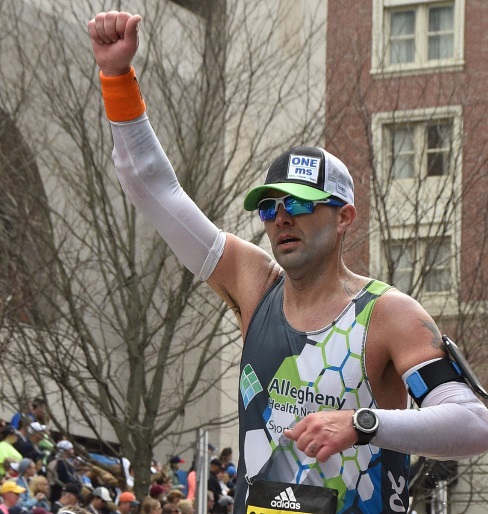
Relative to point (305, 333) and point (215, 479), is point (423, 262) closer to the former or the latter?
point (215, 479)

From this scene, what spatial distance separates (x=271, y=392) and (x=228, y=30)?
13.4 m

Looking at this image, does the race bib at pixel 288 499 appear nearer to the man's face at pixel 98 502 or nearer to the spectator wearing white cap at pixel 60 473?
the man's face at pixel 98 502

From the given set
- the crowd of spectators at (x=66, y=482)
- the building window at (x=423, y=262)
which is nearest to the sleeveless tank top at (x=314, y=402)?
the crowd of spectators at (x=66, y=482)

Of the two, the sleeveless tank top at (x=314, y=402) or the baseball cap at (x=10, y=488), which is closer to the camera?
the sleeveless tank top at (x=314, y=402)

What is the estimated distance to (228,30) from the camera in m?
17.5

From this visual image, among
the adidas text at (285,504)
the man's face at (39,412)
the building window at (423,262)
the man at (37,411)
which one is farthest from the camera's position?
the building window at (423,262)

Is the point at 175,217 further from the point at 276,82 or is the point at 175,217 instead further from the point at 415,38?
the point at 415,38

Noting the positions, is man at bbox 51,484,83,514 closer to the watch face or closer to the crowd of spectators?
the crowd of spectators

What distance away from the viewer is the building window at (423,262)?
17.6 m

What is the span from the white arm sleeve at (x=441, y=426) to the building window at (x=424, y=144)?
1415 centimetres

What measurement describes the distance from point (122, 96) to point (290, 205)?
0.70m

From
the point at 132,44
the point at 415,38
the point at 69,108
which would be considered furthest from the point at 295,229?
the point at 415,38

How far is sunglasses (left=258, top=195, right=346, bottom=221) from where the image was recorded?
4562 millimetres

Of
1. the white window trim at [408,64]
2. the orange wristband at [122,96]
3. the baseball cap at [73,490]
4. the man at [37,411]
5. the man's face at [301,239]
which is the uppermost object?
the white window trim at [408,64]
